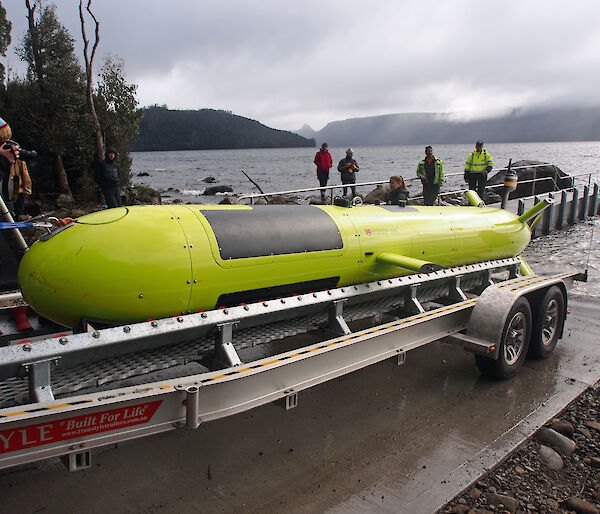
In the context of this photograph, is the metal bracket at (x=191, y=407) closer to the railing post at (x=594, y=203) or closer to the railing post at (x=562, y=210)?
the railing post at (x=562, y=210)

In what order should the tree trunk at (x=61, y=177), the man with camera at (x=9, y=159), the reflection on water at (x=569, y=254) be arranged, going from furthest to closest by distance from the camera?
the tree trunk at (x=61, y=177) → the reflection on water at (x=569, y=254) → the man with camera at (x=9, y=159)

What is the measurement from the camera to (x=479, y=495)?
3.41 meters

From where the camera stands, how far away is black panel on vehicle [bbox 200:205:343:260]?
4043 millimetres

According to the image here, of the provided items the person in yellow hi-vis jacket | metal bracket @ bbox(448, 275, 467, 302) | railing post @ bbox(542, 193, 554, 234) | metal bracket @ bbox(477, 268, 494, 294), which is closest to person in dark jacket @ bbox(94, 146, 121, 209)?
metal bracket @ bbox(448, 275, 467, 302)

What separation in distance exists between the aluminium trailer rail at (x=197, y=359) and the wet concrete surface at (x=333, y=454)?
568mm

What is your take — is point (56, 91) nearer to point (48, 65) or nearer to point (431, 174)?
point (48, 65)

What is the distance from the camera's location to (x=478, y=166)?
464 inches

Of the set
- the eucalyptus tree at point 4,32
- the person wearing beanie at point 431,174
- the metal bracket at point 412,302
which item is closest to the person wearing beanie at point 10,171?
→ the metal bracket at point 412,302

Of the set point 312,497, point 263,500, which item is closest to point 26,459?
point 263,500

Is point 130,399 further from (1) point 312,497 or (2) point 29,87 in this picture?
(2) point 29,87

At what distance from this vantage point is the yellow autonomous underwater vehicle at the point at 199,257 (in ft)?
11.5

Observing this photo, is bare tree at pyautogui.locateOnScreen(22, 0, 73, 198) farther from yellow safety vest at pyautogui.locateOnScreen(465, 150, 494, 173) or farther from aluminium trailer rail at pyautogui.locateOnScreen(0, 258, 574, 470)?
aluminium trailer rail at pyautogui.locateOnScreen(0, 258, 574, 470)

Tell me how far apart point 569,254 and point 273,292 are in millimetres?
9870

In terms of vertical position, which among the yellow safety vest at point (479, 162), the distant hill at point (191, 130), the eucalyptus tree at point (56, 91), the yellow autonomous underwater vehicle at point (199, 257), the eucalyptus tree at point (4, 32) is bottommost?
the yellow autonomous underwater vehicle at point (199, 257)
